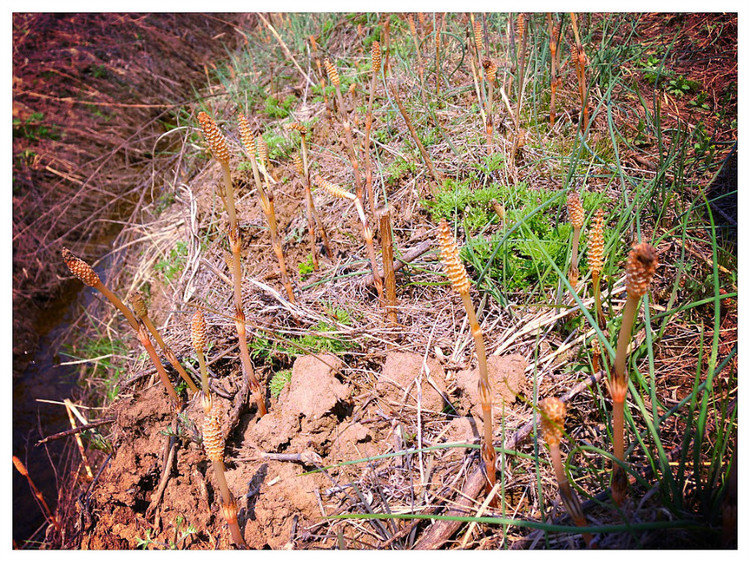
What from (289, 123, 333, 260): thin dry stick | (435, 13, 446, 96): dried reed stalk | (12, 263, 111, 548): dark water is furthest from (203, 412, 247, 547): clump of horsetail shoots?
(435, 13, 446, 96): dried reed stalk

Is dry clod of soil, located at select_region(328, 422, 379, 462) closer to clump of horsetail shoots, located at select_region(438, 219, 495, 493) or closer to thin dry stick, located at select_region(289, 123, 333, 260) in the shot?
clump of horsetail shoots, located at select_region(438, 219, 495, 493)

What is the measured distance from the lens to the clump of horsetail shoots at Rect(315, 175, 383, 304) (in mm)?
1651

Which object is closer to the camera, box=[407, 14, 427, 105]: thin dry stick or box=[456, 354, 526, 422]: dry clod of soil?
box=[456, 354, 526, 422]: dry clod of soil

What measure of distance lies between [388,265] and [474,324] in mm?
689

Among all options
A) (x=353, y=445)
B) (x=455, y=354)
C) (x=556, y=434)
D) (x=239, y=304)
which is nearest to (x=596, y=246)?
(x=556, y=434)

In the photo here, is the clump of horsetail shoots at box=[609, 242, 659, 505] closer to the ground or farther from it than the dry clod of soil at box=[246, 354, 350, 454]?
farther from it

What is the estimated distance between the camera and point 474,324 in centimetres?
118

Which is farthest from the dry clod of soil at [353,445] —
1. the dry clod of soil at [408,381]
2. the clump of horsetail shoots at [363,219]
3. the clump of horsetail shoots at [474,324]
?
the clump of horsetail shoots at [363,219]

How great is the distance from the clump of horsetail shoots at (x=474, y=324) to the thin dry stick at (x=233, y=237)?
616 mm

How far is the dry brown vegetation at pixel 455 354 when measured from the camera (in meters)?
1.33

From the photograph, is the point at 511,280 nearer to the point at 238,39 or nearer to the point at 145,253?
the point at 145,253

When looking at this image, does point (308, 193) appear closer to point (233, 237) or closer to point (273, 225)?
point (273, 225)

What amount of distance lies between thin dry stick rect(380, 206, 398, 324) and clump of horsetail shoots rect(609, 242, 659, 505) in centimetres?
86
